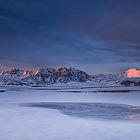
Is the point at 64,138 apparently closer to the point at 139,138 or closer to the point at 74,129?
the point at 74,129

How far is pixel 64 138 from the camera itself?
796cm

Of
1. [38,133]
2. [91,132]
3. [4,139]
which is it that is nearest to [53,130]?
[38,133]

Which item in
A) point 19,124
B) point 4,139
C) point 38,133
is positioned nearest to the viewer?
point 4,139

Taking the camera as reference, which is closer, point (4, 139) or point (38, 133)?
point (4, 139)

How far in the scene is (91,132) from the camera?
896 centimetres

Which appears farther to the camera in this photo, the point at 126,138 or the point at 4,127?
the point at 4,127

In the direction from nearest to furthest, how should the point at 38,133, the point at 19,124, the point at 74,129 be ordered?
the point at 38,133
the point at 74,129
the point at 19,124

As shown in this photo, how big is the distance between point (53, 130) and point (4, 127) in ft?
6.17

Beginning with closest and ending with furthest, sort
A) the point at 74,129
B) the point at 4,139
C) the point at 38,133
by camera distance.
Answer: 1. the point at 4,139
2. the point at 38,133
3. the point at 74,129

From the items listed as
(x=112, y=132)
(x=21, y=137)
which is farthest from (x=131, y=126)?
(x=21, y=137)

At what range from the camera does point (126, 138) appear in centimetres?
794

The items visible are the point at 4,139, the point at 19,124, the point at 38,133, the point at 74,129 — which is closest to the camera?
the point at 4,139

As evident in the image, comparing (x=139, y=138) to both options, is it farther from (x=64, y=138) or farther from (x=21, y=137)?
(x=21, y=137)

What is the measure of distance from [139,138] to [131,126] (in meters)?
2.14
